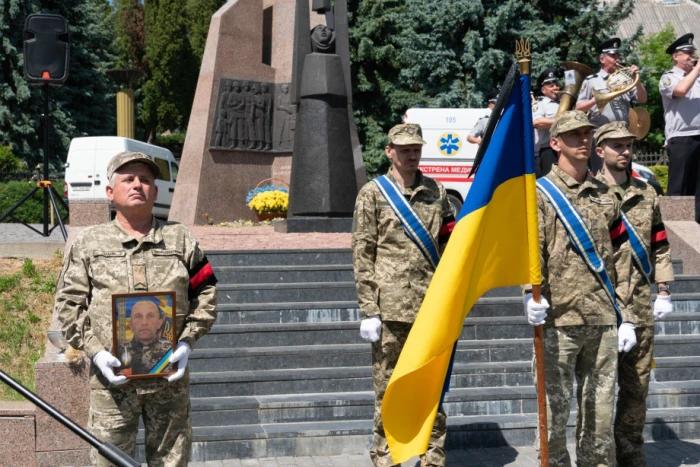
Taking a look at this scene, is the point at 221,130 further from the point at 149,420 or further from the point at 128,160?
the point at 149,420

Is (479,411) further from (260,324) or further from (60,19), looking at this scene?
(60,19)

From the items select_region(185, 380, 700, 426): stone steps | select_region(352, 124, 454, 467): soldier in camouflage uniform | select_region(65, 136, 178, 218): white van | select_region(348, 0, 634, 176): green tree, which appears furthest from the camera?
select_region(348, 0, 634, 176): green tree

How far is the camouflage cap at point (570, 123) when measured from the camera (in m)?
5.34

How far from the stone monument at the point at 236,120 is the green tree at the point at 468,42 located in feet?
30.9

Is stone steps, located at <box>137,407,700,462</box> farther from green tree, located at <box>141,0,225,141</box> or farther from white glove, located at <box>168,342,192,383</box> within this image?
green tree, located at <box>141,0,225,141</box>

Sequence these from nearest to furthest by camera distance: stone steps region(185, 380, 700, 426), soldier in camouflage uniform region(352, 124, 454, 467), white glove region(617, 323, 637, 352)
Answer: white glove region(617, 323, 637, 352) → soldier in camouflage uniform region(352, 124, 454, 467) → stone steps region(185, 380, 700, 426)

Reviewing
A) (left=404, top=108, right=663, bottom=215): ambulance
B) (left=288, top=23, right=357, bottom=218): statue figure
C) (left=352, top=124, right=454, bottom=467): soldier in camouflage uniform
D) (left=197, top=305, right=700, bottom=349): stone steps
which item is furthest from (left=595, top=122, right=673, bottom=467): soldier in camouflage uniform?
Answer: (left=404, top=108, right=663, bottom=215): ambulance

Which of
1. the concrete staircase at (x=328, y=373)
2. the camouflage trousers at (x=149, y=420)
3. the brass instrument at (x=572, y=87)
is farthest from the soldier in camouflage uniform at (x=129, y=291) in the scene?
the brass instrument at (x=572, y=87)

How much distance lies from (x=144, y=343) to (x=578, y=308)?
2385 mm

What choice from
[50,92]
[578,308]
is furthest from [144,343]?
[50,92]

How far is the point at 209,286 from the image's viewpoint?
456cm

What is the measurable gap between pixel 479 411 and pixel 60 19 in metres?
7.37

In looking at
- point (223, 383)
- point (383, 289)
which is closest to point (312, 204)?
point (223, 383)

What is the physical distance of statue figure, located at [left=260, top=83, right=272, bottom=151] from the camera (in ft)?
58.0
